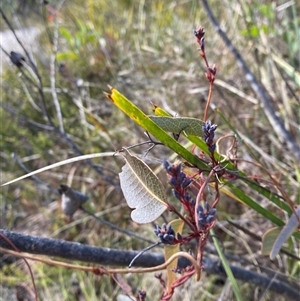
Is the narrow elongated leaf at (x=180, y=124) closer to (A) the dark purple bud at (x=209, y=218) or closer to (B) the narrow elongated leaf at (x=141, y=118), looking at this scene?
(B) the narrow elongated leaf at (x=141, y=118)

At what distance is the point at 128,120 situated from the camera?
1.74 metres

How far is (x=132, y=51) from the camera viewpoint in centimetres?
225

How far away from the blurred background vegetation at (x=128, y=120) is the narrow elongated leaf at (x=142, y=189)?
0.60m

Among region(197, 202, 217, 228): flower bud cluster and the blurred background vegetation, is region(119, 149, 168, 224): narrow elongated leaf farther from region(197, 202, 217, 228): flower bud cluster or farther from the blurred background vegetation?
the blurred background vegetation

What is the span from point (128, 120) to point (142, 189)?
118 cm

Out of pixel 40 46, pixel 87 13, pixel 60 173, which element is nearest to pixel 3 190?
pixel 60 173

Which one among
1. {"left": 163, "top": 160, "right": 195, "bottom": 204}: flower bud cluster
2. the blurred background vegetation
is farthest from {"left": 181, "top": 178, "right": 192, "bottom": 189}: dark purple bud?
the blurred background vegetation

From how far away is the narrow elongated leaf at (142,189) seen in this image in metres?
0.56

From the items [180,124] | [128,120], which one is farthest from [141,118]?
[128,120]

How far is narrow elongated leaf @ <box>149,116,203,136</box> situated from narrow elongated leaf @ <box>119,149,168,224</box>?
52 mm

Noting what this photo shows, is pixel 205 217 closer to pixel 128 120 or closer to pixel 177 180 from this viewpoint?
pixel 177 180

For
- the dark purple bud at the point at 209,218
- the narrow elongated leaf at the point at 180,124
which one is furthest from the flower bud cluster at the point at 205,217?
the narrow elongated leaf at the point at 180,124

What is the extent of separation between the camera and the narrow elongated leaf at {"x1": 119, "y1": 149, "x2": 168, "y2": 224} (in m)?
0.56

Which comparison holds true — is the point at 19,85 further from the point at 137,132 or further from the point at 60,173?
the point at 137,132
